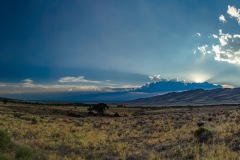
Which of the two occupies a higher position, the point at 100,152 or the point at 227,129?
the point at 227,129

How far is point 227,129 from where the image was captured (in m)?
19.3

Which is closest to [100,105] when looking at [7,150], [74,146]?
[74,146]

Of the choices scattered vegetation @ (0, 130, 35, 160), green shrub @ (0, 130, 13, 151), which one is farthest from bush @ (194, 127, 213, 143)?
green shrub @ (0, 130, 13, 151)

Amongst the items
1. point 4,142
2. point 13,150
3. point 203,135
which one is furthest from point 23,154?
point 203,135

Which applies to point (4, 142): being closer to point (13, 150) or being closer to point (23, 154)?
point (13, 150)

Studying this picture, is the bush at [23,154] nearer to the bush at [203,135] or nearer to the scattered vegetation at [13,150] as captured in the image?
the scattered vegetation at [13,150]

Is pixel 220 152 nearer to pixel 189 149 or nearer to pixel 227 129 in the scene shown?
pixel 189 149

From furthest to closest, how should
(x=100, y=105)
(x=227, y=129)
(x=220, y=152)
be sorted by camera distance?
(x=100, y=105), (x=227, y=129), (x=220, y=152)

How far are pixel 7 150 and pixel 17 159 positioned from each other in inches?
75.2

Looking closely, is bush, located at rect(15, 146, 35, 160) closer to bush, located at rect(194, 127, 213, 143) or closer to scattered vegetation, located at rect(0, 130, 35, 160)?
scattered vegetation, located at rect(0, 130, 35, 160)

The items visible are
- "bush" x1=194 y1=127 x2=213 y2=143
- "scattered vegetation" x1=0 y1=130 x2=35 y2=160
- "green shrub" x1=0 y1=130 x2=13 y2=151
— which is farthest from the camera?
"bush" x1=194 y1=127 x2=213 y2=143

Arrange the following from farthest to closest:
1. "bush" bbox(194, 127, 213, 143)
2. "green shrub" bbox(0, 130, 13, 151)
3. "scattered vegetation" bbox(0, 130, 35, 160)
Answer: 1. "bush" bbox(194, 127, 213, 143)
2. "green shrub" bbox(0, 130, 13, 151)
3. "scattered vegetation" bbox(0, 130, 35, 160)

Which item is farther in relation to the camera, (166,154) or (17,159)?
(166,154)

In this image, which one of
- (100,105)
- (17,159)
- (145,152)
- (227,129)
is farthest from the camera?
(100,105)
